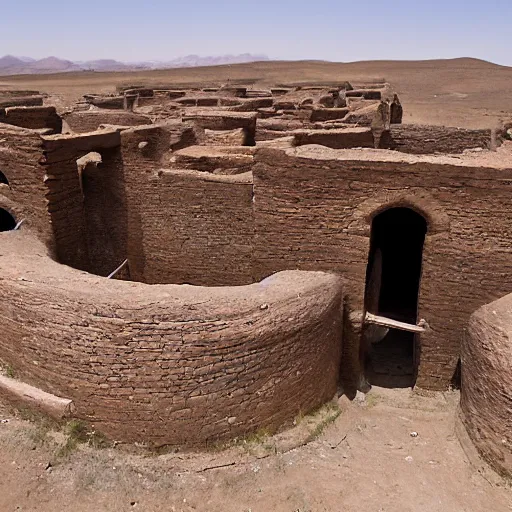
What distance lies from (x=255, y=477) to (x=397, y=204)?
15.9 ft

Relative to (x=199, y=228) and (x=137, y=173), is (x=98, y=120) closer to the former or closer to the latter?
(x=137, y=173)

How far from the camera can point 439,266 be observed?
934cm

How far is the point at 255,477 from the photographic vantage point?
802 cm

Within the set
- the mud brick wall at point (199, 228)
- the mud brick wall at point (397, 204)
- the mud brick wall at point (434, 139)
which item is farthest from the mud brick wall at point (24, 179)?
the mud brick wall at point (434, 139)

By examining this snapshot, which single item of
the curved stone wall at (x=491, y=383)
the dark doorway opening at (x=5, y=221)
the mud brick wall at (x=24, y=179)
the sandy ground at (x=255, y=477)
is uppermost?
the mud brick wall at (x=24, y=179)

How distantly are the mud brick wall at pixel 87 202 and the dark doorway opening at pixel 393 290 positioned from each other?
5.72 m

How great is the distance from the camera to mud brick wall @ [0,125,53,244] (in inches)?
411

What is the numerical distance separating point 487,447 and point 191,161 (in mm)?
7961

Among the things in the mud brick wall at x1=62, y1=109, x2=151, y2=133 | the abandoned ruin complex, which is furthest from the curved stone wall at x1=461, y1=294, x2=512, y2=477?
the mud brick wall at x1=62, y1=109, x2=151, y2=133

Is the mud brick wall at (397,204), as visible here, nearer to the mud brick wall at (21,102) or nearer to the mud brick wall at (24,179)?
Result: the mud brick wall at (24,179)

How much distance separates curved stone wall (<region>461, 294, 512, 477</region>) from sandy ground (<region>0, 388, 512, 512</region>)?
424mm

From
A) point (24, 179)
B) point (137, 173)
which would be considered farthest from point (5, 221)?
point (137, 173)

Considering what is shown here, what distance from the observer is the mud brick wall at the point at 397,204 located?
28.8ft

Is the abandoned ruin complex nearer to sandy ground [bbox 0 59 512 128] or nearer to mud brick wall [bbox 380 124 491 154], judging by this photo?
mud brick wall [bbox 380 124 491 154]
